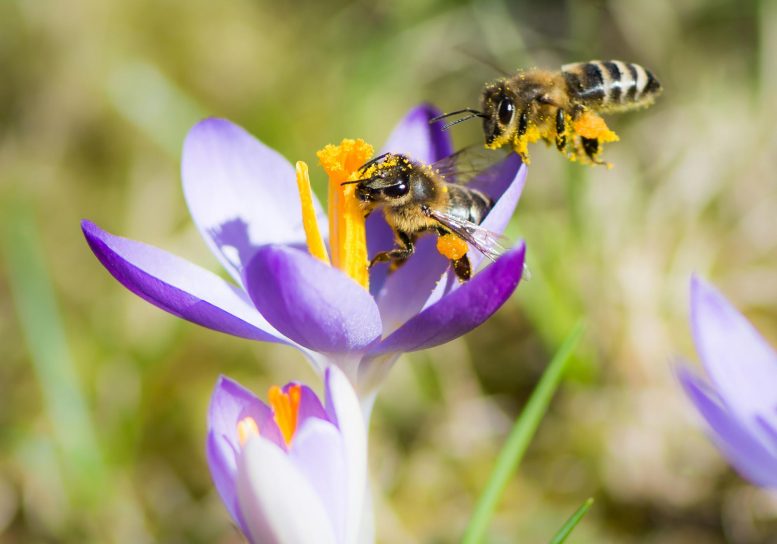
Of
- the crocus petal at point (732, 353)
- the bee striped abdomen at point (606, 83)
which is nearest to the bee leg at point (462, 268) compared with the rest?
the crocus petal at point (732, 353)

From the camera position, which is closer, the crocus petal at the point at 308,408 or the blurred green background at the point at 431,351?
the crocus petal at the point at 308,408

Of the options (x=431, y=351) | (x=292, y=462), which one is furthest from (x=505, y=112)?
A: (x=431, y=351)

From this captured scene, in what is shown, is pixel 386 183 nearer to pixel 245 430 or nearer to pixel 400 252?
pixel 400 252

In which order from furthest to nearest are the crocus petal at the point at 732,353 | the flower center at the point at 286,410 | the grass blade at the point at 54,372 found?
the grass blade at the point at 54,372 < the crocus petal at the point at 732,353 < the flower center at the point at 286,410

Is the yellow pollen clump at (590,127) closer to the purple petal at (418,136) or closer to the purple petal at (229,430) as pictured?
the purple petal at (418,136)

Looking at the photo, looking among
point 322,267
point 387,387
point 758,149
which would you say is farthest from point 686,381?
point 758,149

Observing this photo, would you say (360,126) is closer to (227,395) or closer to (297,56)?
(297,56)
